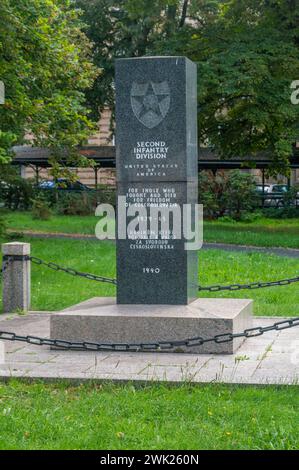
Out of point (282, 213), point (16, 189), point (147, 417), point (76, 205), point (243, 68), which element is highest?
point (243, 68)

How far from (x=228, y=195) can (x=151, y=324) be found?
97.3ft

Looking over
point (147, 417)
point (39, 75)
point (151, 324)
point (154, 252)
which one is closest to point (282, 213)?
point (39, 75)

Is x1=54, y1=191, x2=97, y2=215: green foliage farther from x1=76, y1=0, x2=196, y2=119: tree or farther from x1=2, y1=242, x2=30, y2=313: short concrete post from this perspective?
x1=2, y1=242, x2=30, y2=313: short concrete post

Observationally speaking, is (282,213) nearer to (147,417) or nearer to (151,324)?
(151,324)

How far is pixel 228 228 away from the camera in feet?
110

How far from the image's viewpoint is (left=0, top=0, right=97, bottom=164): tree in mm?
16484

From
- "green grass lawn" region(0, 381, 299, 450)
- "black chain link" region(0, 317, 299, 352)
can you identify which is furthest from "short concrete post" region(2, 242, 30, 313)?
"green grass lawn" region(0, 381, 299, 450)

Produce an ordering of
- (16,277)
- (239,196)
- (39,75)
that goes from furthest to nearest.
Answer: (239,196), (39,75), (16,277)

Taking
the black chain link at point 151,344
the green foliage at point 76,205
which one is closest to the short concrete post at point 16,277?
the black chain link at point 151,344

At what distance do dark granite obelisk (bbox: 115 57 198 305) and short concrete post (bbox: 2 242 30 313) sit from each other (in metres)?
2.58

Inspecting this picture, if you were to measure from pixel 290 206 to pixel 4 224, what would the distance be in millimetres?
22969

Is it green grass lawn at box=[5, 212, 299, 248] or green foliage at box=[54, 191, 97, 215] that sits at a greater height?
green foliage at box=[54, 191, 97, 215]
